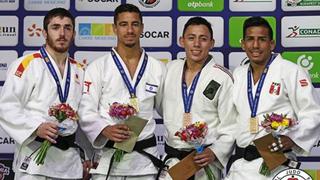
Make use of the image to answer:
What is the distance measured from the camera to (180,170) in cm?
382

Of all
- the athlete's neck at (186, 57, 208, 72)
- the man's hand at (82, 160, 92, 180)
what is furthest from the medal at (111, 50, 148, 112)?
the man's hand at (82, 160, 92, 180)

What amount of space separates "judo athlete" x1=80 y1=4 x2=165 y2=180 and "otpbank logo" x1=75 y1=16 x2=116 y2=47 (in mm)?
833

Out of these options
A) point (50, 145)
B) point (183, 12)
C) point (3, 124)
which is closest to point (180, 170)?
point (50, 145)

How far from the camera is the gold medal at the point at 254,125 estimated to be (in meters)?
3.81

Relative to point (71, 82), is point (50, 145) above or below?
below

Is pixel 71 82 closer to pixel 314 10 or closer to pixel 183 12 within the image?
pixel 183 12

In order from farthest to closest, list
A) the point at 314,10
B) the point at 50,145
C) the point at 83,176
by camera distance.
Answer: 1. the point at 314,10
2. the point at 83,176
3. the point at 50,145

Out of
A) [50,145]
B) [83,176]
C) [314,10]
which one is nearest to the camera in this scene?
[50,145]

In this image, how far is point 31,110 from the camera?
12.6 ft

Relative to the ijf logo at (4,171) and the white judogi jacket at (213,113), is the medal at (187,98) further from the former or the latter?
the ijf logo at (4,171)

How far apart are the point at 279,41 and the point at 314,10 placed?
39cm

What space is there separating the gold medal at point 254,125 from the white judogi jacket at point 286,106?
24 mm

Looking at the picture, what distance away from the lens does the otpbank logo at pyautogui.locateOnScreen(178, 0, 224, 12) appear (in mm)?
4906

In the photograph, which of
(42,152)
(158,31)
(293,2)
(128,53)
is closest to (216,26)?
(158,31)
